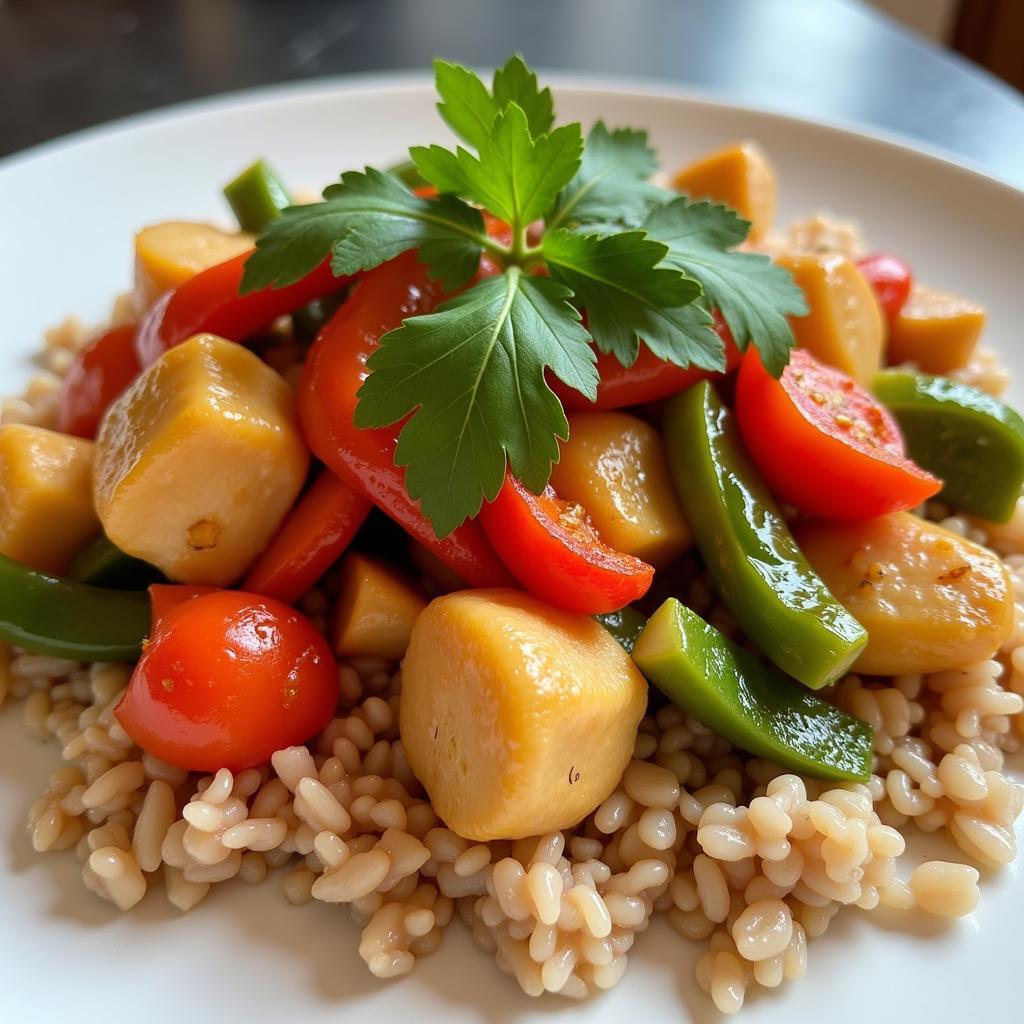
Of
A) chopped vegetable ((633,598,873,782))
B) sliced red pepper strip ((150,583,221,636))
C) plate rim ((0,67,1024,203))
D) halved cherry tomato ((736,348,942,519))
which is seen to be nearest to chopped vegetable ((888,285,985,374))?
halved cherry tomato ((736,348,942,519))

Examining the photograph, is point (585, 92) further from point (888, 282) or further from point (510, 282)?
point (510, 282)

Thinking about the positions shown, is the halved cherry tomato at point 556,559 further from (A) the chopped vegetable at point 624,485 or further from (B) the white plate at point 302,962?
(B) the white plate at point 302,962

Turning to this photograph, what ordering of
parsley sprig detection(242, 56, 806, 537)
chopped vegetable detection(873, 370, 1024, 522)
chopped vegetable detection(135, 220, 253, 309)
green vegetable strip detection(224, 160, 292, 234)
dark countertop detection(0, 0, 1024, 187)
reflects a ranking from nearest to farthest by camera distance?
parsley sprig detection(242, 56, 806, 537) → chopped vegetable detection(873, 370, 1024, 522) → chopped vegetable detection(135, 220, 253, 309) → green vegetable strip detection(224, 160, 292, 234) → dark countertop detection(0, 0, 1024, 187)

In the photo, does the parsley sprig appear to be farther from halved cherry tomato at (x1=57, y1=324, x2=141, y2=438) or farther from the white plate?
the white plate

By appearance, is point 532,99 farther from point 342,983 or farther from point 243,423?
point 342,983

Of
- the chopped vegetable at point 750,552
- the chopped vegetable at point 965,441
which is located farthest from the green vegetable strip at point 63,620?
the chopped vegetable at point 965,441
